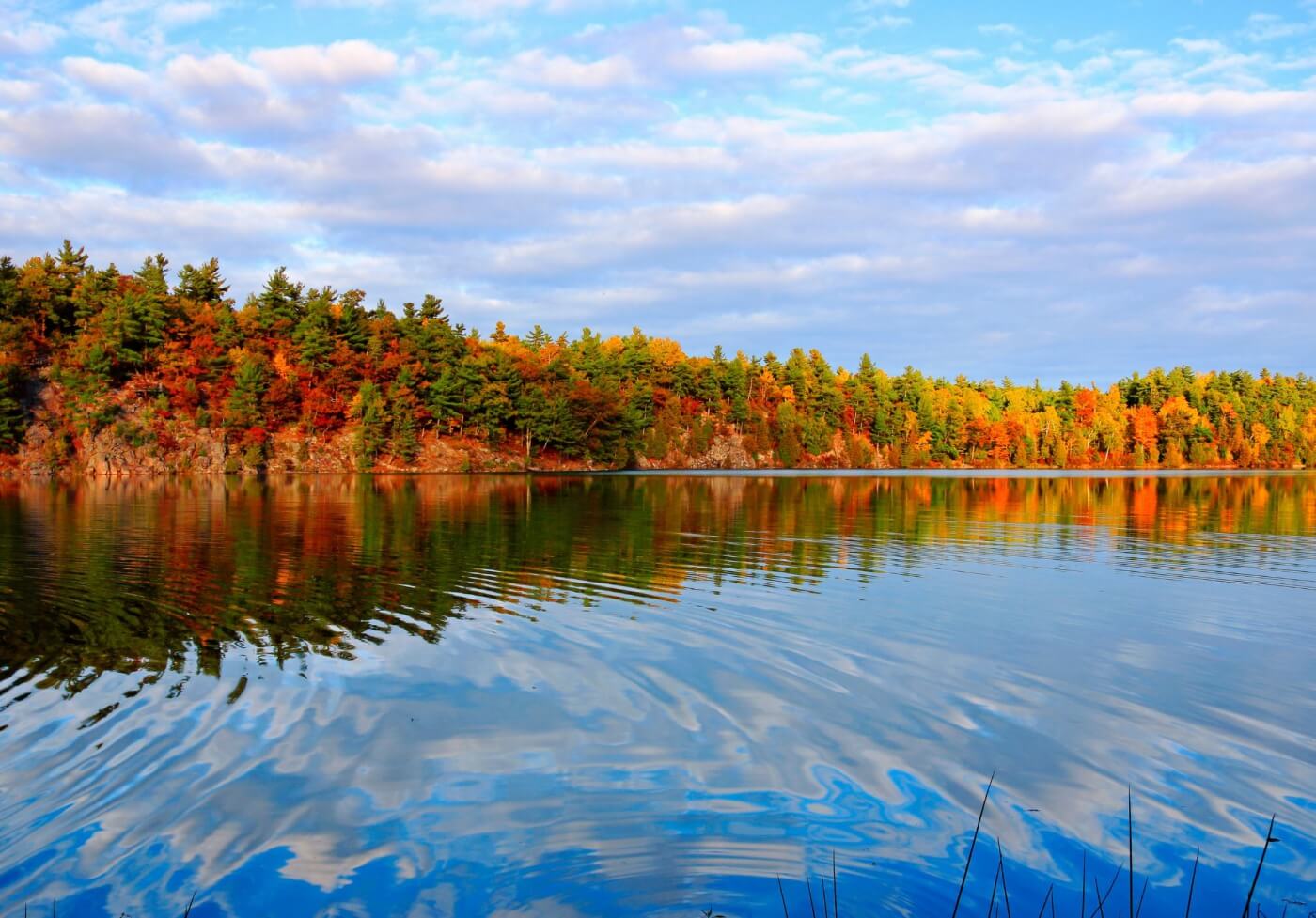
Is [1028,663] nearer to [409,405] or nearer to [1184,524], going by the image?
[1184,524]

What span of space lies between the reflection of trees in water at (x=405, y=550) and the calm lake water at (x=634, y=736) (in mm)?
170

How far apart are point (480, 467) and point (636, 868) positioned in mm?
89197

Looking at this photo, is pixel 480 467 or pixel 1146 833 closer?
pixel 1146 833

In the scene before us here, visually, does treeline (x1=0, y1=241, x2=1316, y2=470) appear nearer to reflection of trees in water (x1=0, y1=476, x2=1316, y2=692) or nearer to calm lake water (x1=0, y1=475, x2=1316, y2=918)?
reflection of trees in water (x1=0, y1=476, x2=1316, y2=692)

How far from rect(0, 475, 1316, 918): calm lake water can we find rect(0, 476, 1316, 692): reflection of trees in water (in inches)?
6.7

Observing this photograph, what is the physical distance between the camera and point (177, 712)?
882 cm

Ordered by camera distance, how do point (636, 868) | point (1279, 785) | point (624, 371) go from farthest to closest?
point (624, 371) → point (1279, 785) → point (636, 868)

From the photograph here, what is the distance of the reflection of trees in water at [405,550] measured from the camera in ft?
42.3

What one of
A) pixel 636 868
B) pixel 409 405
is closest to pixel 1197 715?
pixel 636 868

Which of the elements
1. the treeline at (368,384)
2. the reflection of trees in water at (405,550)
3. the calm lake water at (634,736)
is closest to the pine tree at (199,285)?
the treeline at (368,384)

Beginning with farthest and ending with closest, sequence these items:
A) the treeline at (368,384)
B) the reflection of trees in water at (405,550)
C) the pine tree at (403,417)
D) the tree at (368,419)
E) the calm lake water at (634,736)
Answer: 1. the pine tree at (403,417)
2. the tree at (368,419)
3. the treeline at (368,384)
4. the reflection of trees in water at (405,550)
5. the calm lake water at (634,736)

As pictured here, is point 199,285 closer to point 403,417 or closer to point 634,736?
point 403,417

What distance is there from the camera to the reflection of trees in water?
12891 millimetres

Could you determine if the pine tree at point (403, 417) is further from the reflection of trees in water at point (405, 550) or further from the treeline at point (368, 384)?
the reflection of trees in water at point (405, 550)
